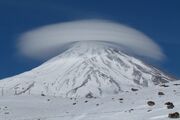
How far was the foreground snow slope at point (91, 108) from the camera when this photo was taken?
35406 mm

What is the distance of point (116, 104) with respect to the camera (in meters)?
44.0

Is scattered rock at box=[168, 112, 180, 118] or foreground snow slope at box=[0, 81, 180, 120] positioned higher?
foreground snow slope at box=[0, 81, 180, 120]

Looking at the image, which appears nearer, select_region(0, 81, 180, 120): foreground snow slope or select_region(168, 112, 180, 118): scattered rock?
select_region(168, 112, 180, 118): scattered rock

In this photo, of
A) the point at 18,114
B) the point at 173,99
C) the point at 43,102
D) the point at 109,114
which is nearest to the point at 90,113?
the point at 109,114

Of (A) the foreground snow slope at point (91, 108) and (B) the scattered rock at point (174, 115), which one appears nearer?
(B) the scattered rock at point (174, 115)

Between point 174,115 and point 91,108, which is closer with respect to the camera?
point 174,115

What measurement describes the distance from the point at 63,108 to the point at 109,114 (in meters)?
12.8

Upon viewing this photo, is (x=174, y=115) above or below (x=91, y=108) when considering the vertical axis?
below

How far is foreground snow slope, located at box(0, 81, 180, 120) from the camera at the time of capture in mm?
35406

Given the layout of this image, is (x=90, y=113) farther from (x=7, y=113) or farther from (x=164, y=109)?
(x=7, y=113)

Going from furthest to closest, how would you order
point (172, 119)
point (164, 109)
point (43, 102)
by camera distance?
point (43, 102) → point (164, 109) → point (172, 119)

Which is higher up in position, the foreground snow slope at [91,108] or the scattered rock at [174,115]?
the foreground snow slope at [91,108]

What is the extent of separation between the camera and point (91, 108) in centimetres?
4438

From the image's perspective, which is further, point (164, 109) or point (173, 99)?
point (173, 99)
